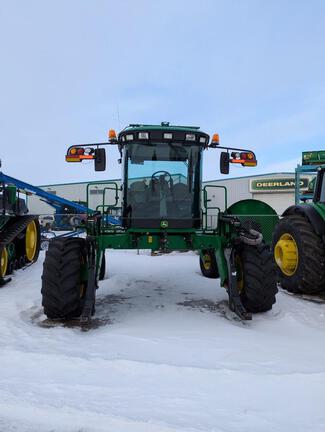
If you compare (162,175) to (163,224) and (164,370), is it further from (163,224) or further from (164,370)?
(164,370)

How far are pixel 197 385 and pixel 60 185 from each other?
4405cm

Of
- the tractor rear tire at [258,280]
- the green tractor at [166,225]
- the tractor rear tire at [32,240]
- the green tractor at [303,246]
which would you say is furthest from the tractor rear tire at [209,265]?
the tractor rear tire at [32,240]

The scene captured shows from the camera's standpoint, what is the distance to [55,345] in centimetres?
388

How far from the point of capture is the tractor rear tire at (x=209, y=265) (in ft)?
26.8

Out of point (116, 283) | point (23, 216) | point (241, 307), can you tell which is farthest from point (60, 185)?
point (241, 307)

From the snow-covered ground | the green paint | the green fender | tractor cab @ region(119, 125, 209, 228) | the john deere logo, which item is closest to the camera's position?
the snow-covered ground

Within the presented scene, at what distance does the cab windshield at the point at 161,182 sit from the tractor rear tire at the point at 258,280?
105cm

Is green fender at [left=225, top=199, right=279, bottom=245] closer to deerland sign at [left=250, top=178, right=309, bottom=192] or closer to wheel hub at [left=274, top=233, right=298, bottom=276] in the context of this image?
wheel hub at [left=274, top=233, right=298, bottom=276]

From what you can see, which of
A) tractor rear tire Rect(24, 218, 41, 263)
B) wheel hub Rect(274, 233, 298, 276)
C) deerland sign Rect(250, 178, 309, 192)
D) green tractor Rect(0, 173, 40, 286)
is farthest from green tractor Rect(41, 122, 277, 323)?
deerland sign Rect(250, 178, 309, 192)

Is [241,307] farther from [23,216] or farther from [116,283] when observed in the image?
[23,216]

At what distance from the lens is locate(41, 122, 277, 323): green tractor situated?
5205 millimetres

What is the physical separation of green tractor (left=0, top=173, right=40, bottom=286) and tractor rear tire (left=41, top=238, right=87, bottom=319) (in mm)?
3028

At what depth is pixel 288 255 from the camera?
22.8ft

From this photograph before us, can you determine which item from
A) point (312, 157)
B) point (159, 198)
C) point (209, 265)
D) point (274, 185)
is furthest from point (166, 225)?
point (274, 185)
